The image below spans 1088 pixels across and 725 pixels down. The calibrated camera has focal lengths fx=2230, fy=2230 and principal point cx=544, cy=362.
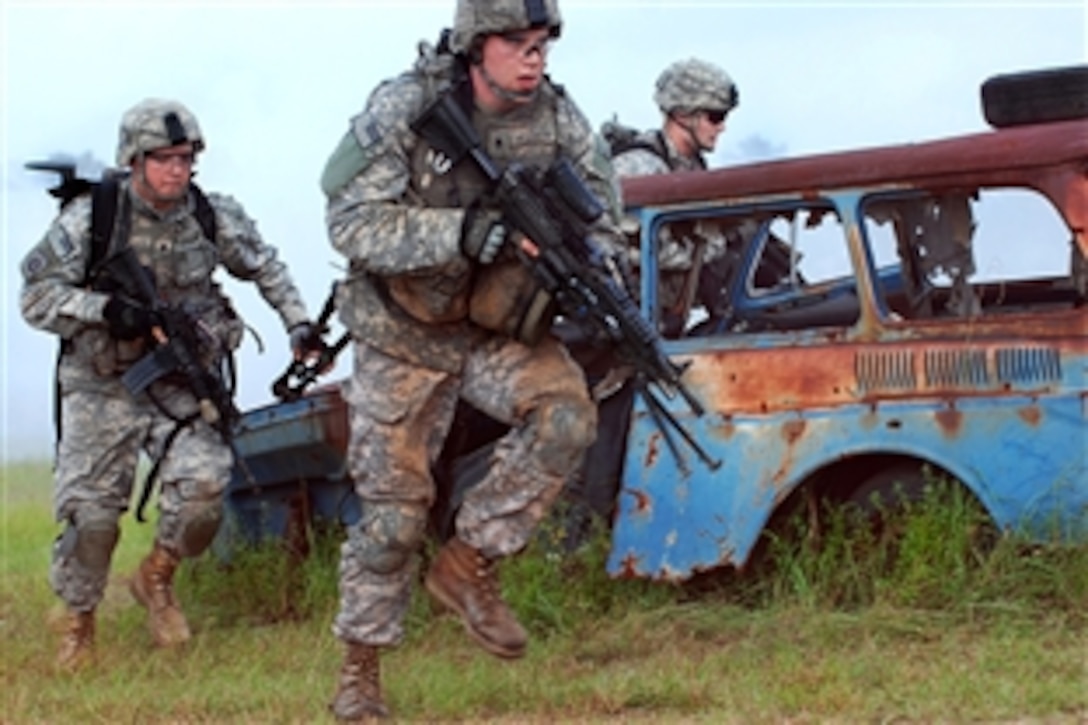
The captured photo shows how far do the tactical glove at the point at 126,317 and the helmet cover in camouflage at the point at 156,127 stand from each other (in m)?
0.63

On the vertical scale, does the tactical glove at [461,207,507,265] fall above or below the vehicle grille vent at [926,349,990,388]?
above

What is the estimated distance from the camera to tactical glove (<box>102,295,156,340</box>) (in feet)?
28.1

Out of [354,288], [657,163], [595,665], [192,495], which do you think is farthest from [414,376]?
[657,163]

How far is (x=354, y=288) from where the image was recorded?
6785 millimetres

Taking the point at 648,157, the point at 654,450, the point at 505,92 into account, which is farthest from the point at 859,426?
the point at 648,157

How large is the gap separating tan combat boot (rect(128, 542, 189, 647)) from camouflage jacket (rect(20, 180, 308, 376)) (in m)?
0.82

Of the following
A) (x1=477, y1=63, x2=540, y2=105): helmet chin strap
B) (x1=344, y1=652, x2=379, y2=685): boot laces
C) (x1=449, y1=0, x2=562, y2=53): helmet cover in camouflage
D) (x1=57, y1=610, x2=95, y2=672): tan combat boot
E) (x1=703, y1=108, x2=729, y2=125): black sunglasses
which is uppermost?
(x1=449, y1=0, x2=562, y2=53): helmet cover in camouflage

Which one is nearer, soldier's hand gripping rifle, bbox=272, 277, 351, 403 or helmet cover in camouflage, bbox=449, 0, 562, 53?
helmet cover in camouflage, bbox=449, 0, 562, 53

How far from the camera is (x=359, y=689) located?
265 inches

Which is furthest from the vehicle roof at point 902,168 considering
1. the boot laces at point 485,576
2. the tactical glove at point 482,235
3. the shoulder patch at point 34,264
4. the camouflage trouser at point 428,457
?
the shoulder patch at point 34,264

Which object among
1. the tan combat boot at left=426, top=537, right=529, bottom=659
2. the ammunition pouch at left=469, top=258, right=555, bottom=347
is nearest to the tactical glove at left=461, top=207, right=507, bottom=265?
the ammunition pouch at left=469, top=258, right=555, bottom=347

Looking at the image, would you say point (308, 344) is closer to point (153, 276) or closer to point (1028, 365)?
point (153, 276)

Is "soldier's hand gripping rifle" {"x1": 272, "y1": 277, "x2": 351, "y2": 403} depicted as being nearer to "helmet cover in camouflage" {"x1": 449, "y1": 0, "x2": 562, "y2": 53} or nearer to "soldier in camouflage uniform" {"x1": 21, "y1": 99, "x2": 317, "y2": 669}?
"soldier in camouflage uniform" {"x1": 21, "y1": 99, "x2": 317, "y2": 669}

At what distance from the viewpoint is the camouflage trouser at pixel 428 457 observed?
662 centimetres
